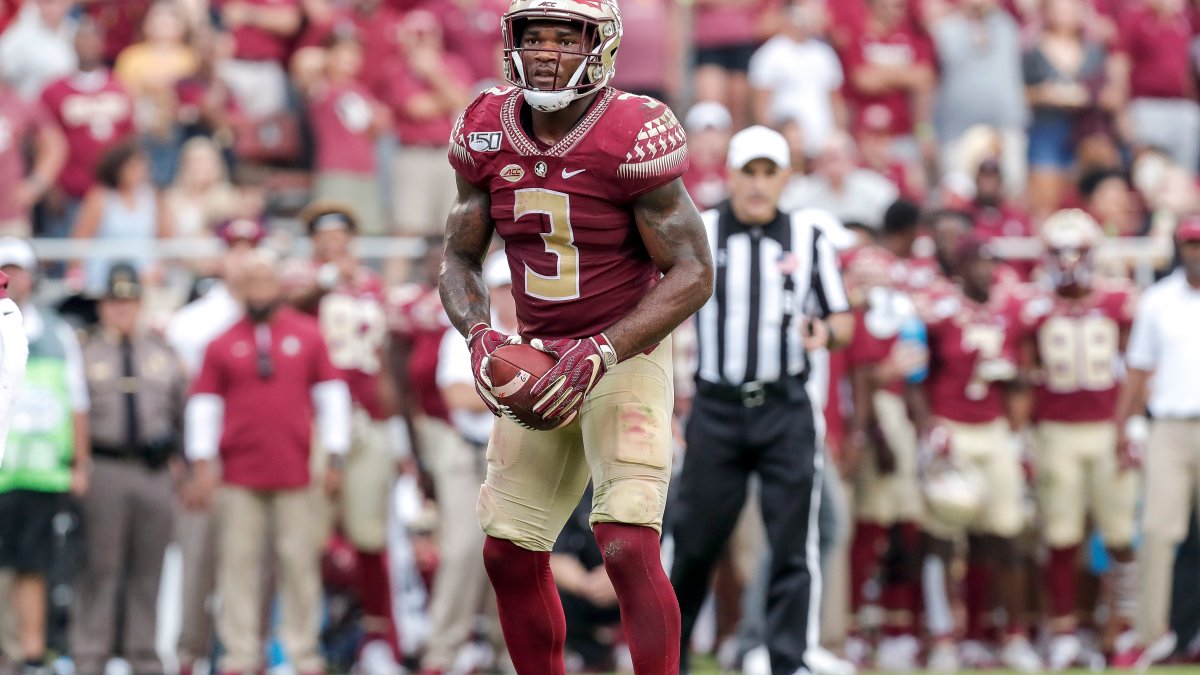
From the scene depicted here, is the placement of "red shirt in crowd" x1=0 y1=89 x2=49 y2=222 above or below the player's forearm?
above

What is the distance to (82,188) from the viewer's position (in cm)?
1220

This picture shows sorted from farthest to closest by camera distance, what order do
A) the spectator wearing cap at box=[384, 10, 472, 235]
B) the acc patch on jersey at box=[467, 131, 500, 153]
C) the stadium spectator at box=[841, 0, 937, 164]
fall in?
the stadium spectator at box=[841, 0, 937, 164]
the spectator wearing cap at box=[384, 10, 472, 235]
the acc patch on jersey at box=[467, 131, 500, 153]

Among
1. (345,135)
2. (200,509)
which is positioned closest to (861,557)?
(200,509)

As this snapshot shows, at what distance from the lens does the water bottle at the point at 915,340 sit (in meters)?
10.4

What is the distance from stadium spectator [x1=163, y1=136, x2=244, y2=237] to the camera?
1190cm

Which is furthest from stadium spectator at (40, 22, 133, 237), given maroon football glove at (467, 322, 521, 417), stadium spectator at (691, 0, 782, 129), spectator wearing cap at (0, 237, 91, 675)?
maroon football glove at (467, 322, 521, 417)

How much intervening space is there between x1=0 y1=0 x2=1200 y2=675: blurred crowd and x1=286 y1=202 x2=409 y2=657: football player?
0.7 inches

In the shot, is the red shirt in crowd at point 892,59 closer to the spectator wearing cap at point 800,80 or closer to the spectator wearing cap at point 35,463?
the spectator wearing cap at point 800,80

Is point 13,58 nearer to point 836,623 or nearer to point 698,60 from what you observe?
point 698,60

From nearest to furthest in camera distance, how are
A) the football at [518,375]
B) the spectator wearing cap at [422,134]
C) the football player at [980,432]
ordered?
the football at [518,375] < the football player at [980,432] < the spectator wearing cap at [422,134]

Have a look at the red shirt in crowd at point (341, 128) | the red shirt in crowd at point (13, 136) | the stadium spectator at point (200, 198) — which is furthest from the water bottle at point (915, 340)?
the red shirt in crowd at point (13, 136)

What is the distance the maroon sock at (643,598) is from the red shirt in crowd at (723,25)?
28.8ft

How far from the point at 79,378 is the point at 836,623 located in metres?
4.01

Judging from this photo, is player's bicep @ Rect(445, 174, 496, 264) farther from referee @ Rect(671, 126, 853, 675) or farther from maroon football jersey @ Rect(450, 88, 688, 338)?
referee @ Rect(671, 126, 853, 675)
